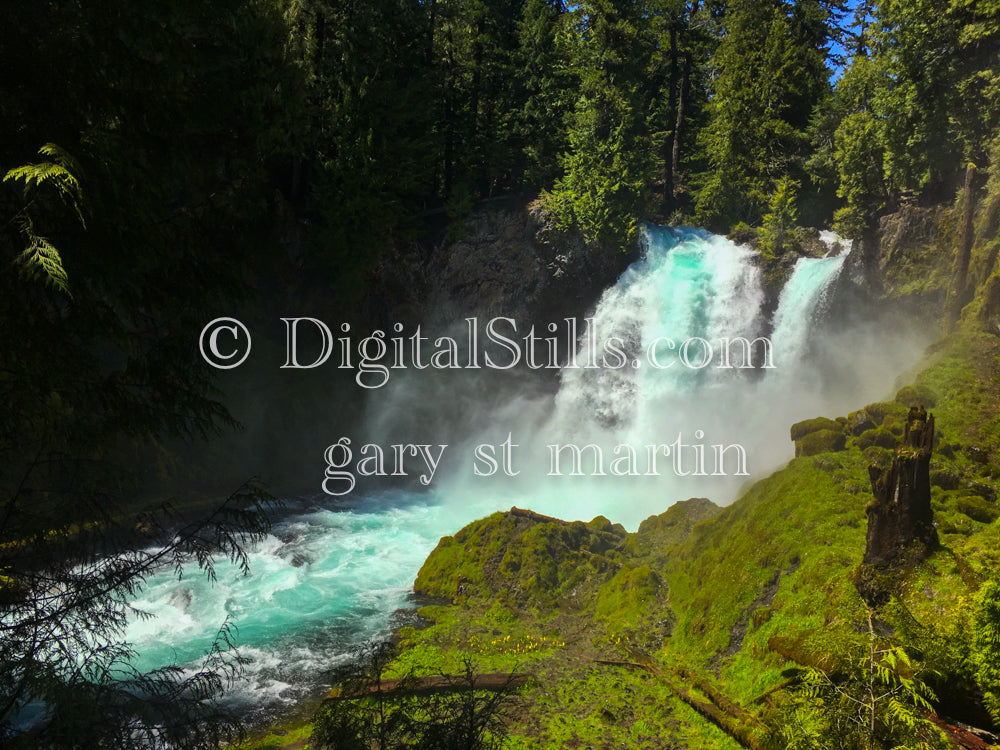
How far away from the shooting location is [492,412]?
24719 mm

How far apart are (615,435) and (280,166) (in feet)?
49.3

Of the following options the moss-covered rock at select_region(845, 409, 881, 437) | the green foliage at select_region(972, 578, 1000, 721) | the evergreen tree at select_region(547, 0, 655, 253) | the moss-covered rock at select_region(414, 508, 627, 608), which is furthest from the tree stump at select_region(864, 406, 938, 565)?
the evergreen tree at select_region(547, 0, 655, 253)

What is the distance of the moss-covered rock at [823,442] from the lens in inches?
442

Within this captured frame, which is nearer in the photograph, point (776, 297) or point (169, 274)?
point (169, 274)

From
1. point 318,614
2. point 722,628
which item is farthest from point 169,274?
point 318,614

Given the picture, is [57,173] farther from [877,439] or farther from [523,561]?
[877,439]

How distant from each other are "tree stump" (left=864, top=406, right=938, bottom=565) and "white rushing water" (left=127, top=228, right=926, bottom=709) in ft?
26.1

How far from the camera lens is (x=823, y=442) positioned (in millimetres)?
11328

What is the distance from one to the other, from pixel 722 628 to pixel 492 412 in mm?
15922

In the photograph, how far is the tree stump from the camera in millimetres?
7746

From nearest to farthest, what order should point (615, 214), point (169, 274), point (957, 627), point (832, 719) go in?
point (832, 719) < point (169, 274) < point (957, 627) < point (615, 214)

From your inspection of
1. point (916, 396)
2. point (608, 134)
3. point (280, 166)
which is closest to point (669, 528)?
point (916, 396)

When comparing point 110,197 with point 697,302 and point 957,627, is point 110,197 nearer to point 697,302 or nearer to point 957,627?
point 957,627

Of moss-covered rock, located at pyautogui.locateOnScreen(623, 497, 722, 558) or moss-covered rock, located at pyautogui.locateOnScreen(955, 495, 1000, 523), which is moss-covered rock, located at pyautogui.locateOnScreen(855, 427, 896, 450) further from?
moss-covered rock, located at pyautogui.locateOnScreen(623, 497, 722, 558)
